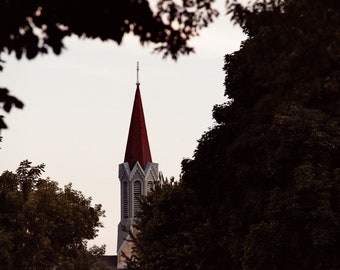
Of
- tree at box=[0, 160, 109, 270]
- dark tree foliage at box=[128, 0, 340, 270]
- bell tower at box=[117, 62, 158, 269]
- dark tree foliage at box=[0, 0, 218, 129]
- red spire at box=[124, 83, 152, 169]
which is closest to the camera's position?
dark tree foliage at box=[0, 0, 218, 129]

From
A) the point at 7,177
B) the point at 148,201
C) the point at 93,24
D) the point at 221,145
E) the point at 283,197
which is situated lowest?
the point at 93,24

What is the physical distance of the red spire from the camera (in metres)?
138

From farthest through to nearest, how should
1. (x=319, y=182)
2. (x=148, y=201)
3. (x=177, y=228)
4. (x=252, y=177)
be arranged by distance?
(x=148, y=201) < (x=177, y=228) < (x=252, y=177) < (x=319, y=182)

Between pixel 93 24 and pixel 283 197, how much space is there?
2084 cm

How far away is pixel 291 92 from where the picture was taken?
38.6 ft

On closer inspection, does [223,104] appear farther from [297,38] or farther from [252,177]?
[297,38]

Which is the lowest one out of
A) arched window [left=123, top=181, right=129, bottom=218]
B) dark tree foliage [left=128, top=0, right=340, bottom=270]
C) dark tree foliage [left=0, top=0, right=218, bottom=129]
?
dark tree foliage [left=0, top=0, right=218, bottom=129]

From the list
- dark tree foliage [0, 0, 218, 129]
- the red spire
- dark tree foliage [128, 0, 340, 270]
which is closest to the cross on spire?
the red spire

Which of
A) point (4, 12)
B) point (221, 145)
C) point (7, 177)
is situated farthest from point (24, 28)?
point (7, 177)

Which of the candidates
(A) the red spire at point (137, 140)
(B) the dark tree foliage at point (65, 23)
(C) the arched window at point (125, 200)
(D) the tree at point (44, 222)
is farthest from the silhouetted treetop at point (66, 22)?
(C) the arched window at point (125, 200)

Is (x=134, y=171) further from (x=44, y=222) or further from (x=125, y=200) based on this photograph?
(x=44, y=222)

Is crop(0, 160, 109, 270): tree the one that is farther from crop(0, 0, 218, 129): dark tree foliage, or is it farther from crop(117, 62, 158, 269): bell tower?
crop(117, 62, 158, 269): bell tower

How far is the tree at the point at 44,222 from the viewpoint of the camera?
5947 centimetres

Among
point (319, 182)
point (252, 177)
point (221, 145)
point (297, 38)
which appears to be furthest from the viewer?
point (221, 145)
